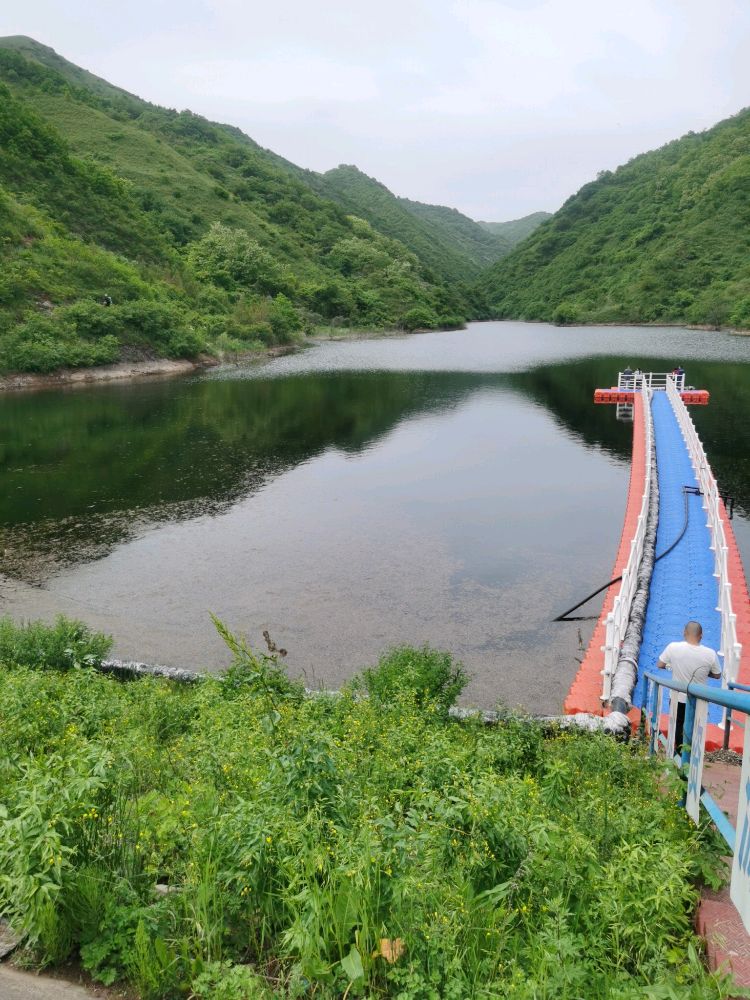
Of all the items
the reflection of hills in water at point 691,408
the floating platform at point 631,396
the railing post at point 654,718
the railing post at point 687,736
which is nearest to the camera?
the railing post at point 687,736

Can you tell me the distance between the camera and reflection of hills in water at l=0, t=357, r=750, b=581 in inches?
785

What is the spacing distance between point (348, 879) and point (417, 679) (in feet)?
17.1

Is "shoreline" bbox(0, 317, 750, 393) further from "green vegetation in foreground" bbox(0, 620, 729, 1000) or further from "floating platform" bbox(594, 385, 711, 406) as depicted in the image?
"green vegetation in foreground" bbox(0, 620, 729, 1000)

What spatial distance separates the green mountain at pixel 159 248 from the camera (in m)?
48.8

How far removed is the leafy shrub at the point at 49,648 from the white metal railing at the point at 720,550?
8761mm

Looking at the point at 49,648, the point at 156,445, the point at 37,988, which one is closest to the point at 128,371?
the point at 156,445

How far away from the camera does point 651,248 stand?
131 metres

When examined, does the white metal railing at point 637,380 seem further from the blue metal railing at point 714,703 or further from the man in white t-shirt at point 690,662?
the blue metal railing at point 714,703

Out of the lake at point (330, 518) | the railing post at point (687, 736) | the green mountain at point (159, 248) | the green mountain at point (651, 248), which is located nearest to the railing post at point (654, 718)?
the railing post at point (687, 736)

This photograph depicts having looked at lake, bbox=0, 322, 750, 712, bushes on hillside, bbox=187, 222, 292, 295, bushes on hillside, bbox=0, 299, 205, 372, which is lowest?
lake, bbox=0, 322, 750, 712

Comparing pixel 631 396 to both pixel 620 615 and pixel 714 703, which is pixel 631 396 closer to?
pixel 620 615

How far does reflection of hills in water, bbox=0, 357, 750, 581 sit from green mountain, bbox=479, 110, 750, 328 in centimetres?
5863

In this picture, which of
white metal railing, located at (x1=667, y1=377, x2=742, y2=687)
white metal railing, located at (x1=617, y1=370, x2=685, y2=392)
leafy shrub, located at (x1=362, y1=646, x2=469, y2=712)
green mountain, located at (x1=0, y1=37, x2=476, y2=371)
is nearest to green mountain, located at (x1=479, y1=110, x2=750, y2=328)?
green mountain, located at (x1=0, y1=37, x2=476, y2=371)

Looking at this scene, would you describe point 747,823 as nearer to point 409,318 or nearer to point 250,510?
point 250,510
